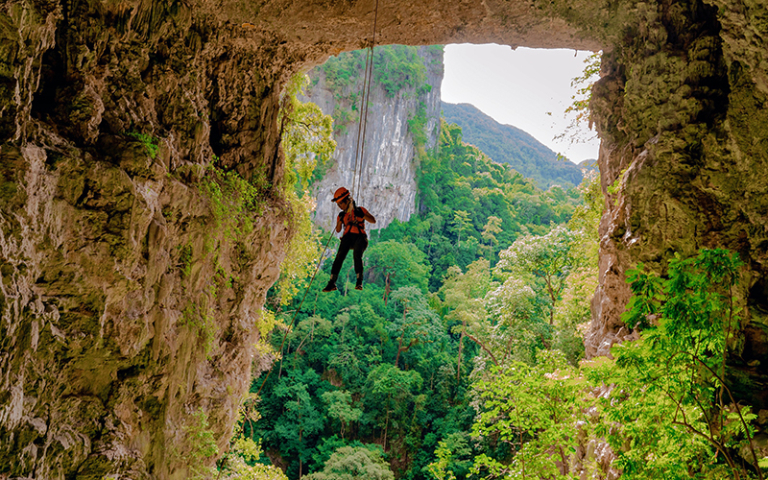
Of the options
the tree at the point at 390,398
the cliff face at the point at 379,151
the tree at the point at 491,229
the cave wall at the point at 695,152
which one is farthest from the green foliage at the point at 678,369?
the tree at the point at 491,229

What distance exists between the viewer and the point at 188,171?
17.1 ft

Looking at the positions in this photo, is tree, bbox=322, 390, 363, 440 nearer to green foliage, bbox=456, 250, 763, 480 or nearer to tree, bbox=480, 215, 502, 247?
green foliage, bbox=456, 250, 763, 480

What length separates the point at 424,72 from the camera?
127 ft

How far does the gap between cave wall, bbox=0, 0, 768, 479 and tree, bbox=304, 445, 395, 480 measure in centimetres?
831

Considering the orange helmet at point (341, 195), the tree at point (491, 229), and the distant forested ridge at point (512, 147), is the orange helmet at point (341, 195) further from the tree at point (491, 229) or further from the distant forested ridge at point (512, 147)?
the distant forested ridge at point (512, 147)

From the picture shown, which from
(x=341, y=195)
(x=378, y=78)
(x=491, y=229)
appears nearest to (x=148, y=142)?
(x=341, y=195)

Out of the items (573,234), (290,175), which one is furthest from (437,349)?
(290,175)

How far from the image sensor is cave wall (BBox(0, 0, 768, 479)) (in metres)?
3.28

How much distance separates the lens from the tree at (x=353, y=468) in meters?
13.5

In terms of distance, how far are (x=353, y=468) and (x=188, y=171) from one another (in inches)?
491

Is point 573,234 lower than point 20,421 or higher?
higher

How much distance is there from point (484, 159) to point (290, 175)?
143ft

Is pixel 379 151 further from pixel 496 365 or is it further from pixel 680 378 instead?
pixel 680 378

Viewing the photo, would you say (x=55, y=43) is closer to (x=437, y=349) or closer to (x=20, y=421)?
(x=20, y=421)
